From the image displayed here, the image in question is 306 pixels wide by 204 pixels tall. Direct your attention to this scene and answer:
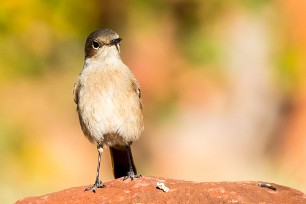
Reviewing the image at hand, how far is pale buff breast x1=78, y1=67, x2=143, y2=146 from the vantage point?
7672mm

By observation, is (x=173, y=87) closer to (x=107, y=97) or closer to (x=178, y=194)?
(x=107, y=97)

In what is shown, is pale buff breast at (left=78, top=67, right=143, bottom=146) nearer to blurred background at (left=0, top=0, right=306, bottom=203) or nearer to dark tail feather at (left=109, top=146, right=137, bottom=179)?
dark tail feather at (left=109, top=146, right=137, bottom=179)

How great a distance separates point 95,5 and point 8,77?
2.03 m

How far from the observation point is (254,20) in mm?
15406

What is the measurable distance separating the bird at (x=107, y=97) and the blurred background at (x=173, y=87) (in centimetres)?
572

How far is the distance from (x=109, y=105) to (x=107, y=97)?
8cm

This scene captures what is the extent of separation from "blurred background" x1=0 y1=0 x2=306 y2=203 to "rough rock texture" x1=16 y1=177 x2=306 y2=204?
683 centimetres

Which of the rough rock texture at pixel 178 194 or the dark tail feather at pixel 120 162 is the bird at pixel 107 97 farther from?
the rough rock texture at pixel 178 194

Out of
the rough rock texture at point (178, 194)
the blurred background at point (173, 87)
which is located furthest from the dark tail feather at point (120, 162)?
the blurred background at point (173, 87)

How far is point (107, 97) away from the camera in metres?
7.67

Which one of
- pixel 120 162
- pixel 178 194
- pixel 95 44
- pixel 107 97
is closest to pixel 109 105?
pixel 107 97

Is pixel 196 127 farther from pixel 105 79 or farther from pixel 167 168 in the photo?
pixel 105 79

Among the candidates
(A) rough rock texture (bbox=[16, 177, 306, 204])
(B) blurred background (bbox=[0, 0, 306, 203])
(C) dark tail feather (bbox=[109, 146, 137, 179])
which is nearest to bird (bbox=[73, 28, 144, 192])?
(C) dark tail feather (bbox=[109, 146, 137, 179])

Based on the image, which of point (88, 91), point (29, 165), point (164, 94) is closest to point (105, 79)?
point (88, 91)
